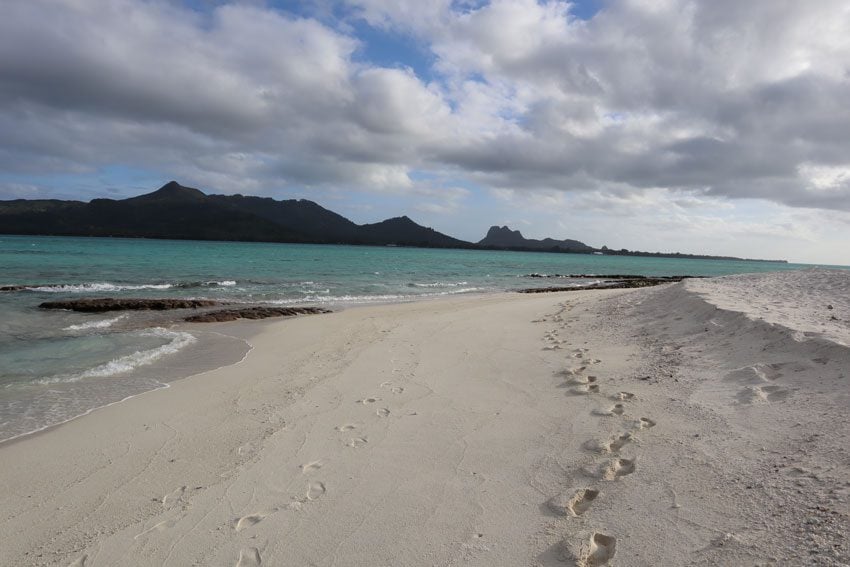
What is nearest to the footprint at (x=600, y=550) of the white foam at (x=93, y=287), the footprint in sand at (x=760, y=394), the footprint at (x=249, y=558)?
the footprint at (x=249, y=558)

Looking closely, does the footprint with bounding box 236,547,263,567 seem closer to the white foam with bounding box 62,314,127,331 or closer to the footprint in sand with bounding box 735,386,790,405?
the footprint in sand with bounding box 735,386,790,405

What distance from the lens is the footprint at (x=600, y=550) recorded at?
2877 mm

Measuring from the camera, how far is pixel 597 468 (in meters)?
4.07

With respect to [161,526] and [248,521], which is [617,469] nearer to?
[248,521]

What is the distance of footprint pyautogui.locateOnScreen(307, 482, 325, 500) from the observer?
12.8 ft

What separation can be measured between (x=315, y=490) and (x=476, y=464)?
146 cm

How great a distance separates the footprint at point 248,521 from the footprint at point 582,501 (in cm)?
235

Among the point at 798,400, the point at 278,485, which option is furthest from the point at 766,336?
the point at 278,485

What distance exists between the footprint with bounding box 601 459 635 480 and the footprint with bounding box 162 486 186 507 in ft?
11.8

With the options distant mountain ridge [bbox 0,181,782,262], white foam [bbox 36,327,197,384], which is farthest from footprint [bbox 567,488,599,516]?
distant mountain ridge [bbox 0,181,782,262]

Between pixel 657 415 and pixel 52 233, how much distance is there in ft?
592

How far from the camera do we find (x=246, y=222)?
181 metres

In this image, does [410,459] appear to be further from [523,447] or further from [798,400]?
[798,400]

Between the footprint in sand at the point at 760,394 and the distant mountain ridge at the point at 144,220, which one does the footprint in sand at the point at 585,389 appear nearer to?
the footprint in sand at the point at 760,394
